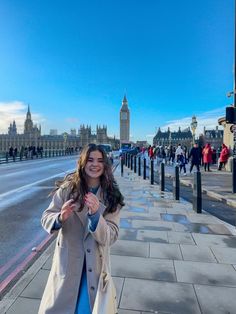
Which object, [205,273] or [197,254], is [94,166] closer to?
[205,273]

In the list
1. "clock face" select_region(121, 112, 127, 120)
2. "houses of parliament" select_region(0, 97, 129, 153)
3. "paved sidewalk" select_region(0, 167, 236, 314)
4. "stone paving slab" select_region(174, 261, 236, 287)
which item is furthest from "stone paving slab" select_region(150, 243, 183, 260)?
"clock face" select_region(121, 112, 127, 120)

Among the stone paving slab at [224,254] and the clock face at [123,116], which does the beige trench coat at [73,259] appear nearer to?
the stone paving slab at [224,254]

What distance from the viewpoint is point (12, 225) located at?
658 centimetres

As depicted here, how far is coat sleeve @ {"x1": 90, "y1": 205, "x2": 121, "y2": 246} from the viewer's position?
1.94 m

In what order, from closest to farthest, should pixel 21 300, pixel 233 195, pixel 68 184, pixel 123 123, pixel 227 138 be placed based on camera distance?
1. pixel 68 184
2. pixel 21 300
3. pixel 233 195
4. pixel 227 138
5. pixel 123 123

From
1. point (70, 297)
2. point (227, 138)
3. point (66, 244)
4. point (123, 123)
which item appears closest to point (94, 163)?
point (66, 244)

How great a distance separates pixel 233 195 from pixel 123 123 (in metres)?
142

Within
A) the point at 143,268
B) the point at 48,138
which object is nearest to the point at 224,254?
the point at 143,268

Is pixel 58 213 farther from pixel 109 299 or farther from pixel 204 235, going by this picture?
pixel 204 235

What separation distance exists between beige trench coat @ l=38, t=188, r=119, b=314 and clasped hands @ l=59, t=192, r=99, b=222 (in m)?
0.07

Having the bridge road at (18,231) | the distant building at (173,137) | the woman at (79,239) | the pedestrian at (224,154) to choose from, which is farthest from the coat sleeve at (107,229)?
the distant building at (173,137)

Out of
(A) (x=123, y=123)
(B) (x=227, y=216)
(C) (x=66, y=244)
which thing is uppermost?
(A) (x=123, y=123)

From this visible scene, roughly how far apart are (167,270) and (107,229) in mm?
2406

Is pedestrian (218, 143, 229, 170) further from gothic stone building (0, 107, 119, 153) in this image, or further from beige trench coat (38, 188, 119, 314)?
gothic stone building (0, 107, 119, 153)
